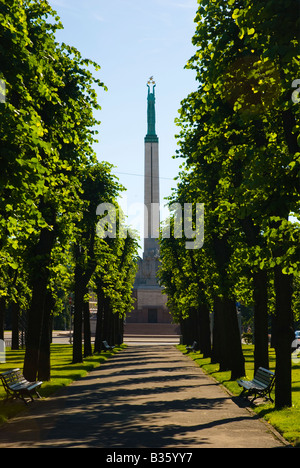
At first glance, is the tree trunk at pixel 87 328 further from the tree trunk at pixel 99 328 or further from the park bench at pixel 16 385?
the park bench at pixel 16 385

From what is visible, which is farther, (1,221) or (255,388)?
(255,388)

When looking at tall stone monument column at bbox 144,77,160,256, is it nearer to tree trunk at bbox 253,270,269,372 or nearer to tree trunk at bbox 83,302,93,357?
tree trunk at bbox 83,302,93,357

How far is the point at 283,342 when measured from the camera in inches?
648

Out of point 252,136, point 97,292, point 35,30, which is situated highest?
point 35,30

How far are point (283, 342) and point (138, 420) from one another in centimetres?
440

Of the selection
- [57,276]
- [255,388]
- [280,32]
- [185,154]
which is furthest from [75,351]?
[280,32]

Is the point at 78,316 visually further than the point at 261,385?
Yes

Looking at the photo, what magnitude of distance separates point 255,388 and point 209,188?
9.61m

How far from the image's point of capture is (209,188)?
24859mm

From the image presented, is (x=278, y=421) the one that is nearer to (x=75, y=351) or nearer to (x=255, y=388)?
(x=255, y=388)

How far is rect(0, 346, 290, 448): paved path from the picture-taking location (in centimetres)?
1178

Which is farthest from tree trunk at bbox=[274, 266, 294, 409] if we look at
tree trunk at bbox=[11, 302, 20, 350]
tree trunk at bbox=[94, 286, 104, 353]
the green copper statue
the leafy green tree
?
the green copper statue

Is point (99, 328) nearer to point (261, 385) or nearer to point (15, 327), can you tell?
point (15, 327)

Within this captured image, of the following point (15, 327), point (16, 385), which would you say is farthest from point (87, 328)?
point (16, 385)
